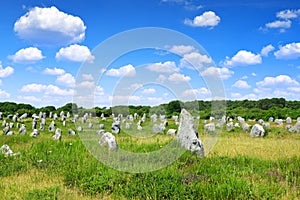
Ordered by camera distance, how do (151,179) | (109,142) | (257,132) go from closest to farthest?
(151,179) → (109,142) → (257,132)

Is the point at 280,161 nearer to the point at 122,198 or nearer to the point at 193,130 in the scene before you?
the point at 193,130

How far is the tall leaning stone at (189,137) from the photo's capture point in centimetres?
1091

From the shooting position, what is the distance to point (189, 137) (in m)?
11.8

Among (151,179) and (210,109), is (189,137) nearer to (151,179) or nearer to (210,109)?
(151,179)

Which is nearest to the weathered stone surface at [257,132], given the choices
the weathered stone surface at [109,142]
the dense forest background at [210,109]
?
the dense forest background at [210,109]

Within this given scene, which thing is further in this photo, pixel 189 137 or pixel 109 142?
pixel 109 142

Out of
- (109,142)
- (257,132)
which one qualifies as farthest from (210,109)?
(109,142)

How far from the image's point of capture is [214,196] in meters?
6.54

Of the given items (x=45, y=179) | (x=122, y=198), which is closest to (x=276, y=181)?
(x=122, y=198)

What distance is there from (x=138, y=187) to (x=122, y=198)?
1.65ft

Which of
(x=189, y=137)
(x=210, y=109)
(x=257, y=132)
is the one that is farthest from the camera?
(x=210, y=109)

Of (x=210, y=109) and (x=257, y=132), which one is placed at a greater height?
(x=210, y=109)

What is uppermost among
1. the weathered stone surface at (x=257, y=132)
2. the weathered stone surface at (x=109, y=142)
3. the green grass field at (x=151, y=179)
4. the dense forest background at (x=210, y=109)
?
the dense forest background at (x=210, y=109)

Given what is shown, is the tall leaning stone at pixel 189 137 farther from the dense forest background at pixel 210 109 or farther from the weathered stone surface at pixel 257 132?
the dense forest background at pixel 210 109
